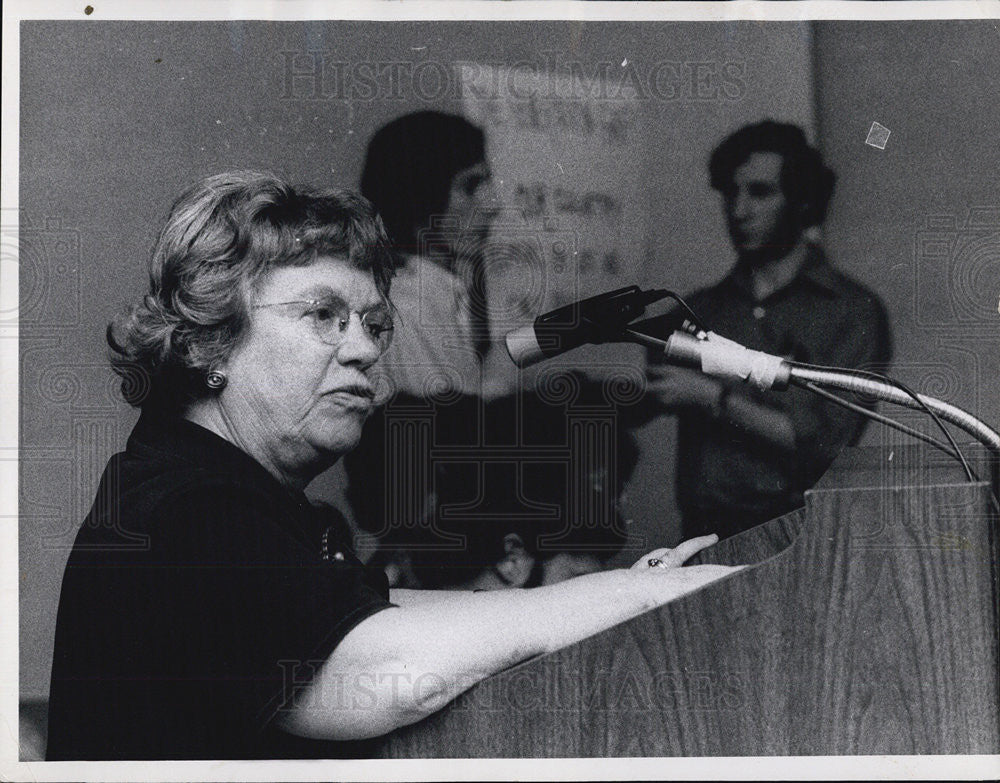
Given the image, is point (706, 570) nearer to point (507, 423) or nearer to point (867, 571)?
point (867, 571)

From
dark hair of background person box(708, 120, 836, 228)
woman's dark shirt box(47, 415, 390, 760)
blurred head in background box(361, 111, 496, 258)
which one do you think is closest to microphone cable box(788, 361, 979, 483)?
dark hair of background person box(708, 120, 836, 228)

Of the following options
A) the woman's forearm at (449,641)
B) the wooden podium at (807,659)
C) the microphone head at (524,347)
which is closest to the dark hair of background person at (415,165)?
the microphone head at (524,347)

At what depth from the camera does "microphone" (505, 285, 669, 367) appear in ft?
7.14

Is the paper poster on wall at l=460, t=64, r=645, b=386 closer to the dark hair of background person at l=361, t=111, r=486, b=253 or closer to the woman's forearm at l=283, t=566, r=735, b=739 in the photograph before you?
the dark hair of background person at l=361, t=111, r=486, b=253

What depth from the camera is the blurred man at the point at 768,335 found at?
2174mm

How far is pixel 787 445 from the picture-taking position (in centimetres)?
218

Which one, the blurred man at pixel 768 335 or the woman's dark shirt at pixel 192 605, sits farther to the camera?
the blurred man at pixel 768 335

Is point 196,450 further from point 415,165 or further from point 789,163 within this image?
point 789,163

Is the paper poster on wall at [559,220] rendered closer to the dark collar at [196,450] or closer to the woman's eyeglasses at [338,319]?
the woman's eyeglasses at [338,319]

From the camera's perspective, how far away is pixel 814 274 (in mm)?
2197

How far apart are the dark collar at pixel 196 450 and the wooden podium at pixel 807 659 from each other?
541mm

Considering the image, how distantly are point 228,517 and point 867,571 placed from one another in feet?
3.82

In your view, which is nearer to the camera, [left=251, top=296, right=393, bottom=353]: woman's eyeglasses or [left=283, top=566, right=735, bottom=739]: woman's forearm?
[left=283, top=566, right=735, bottom=739]: woman's forearm

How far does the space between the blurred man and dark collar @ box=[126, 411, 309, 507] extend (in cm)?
78
